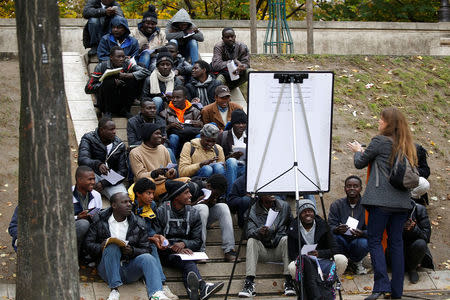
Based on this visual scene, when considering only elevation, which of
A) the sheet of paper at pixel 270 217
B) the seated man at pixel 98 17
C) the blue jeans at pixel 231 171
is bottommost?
the sheet of paper at pixel 270 217

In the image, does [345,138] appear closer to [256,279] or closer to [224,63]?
[224,63]

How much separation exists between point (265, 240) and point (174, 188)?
4.32 ft

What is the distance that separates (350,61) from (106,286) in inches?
375

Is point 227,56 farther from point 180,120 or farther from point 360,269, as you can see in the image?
point 360,269

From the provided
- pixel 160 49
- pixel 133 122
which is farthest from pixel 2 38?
pixel 133 122

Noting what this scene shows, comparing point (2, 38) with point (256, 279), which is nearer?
point (256, 279)

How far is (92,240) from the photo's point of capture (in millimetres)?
9664

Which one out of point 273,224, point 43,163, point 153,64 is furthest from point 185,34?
point 43,163

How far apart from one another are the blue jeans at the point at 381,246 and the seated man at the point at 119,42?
6025mm

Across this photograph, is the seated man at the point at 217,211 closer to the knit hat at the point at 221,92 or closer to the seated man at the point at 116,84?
the knit hat at the point at 221,92

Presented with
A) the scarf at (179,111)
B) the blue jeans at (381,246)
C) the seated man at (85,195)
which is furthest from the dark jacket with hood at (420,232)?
the seated man at (85,195)

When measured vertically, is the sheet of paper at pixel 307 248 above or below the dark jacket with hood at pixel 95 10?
below

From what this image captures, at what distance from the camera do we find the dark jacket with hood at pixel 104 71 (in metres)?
13.0

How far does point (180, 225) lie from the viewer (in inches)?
406
